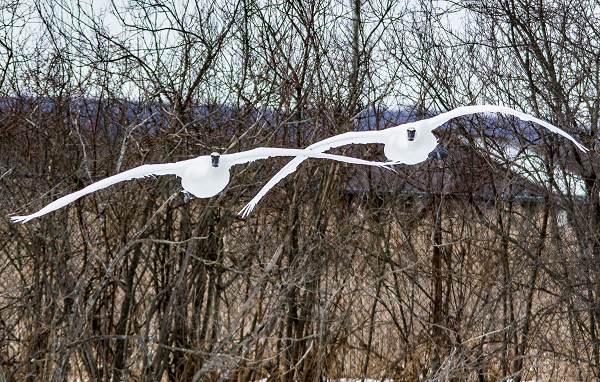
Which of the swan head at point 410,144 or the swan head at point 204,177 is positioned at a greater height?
the swan head at point 410,144

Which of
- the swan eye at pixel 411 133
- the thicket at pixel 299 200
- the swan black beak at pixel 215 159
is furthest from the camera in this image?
the thicket at pixel 299 200

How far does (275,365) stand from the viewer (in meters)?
7.04

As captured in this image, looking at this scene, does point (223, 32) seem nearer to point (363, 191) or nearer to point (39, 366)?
point (363, 191)

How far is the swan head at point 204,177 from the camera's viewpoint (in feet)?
5.63

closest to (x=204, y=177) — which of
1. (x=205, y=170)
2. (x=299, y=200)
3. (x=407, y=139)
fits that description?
(x=205, y=170)

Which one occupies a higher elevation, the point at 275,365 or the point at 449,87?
the point at 449,87

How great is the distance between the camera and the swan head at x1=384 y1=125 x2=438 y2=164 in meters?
1.81

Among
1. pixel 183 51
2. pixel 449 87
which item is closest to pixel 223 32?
pixel 183 51

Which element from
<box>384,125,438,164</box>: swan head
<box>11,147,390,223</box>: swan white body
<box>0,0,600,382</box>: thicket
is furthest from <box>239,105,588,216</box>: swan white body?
<box>0,0,600,382</box>: thicket

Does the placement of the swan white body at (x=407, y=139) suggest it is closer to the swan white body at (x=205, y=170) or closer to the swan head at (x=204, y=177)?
the swan white body at (x=205, y=170)

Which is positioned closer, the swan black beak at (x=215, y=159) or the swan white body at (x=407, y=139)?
the swan black beak at (x=215, y=159)

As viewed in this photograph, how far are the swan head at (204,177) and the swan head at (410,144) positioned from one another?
519 millimetres

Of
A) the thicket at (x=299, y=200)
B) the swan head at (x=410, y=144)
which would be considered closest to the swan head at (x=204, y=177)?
the swan head at (x=410, y=144)

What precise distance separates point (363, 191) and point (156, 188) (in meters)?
2.27
